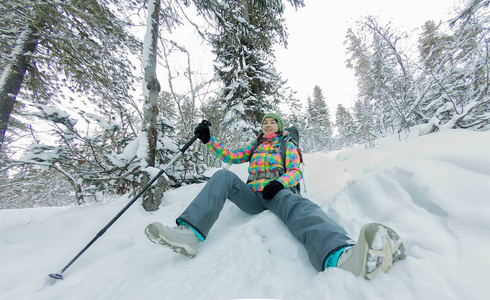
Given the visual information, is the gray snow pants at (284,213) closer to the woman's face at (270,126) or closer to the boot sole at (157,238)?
the boot sole at (157,238)

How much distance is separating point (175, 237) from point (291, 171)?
142cm

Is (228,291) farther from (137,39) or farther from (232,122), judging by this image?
(232,122)

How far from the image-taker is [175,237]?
4.71 feet

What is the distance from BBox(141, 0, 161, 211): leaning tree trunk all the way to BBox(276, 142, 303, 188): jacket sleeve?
1.91 meters

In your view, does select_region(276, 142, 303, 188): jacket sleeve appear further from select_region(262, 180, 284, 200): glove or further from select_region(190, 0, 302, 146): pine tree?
select_region(190, 0, 302, 146): pine tree

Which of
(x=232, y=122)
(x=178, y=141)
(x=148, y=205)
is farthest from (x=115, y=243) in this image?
(x=232, y=122)

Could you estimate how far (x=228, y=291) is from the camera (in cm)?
107

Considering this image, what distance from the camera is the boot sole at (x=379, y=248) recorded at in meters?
0.87

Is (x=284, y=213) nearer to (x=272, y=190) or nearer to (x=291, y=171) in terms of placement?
(x=272, y=190)

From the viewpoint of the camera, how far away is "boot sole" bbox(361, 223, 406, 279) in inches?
34.1

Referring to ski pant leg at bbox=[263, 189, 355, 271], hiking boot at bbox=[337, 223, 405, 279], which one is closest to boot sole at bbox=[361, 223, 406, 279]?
hiking boot at bbox=[337, 223, 405, 279]

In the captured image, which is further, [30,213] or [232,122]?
[232,122]

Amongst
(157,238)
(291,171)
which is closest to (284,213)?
(291,171)

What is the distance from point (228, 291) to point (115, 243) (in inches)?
58.0
